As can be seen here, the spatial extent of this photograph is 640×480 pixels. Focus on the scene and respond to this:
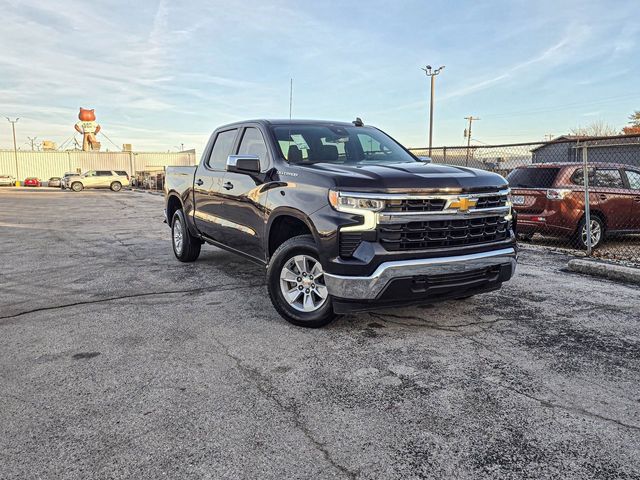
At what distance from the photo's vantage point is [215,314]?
4.73m

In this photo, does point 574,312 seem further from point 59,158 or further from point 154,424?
point 59,158

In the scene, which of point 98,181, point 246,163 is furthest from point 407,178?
point 98,181

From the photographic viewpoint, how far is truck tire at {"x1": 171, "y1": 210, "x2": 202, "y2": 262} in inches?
280

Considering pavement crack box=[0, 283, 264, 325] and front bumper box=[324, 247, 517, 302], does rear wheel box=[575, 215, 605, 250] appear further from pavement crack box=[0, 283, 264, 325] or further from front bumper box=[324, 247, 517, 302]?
pavement crack box=[0, 283, 264, 325]

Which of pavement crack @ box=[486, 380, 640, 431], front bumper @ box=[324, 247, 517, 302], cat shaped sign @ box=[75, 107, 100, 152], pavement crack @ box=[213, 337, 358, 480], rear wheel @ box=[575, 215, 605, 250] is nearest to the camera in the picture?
pavement crack @ box=[213, 337, 358, 480]

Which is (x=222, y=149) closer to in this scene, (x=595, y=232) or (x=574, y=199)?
(x=574, y=199)

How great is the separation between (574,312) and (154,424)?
3999mm

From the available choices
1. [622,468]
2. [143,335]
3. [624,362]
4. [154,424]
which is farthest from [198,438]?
[624,362]

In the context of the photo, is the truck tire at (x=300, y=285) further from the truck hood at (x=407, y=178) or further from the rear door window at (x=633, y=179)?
the rear door window at (x=633, y=179)

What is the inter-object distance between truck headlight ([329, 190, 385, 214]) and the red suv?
215 inches

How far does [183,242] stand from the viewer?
719cm

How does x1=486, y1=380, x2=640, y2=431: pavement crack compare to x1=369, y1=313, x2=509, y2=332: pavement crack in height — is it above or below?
below

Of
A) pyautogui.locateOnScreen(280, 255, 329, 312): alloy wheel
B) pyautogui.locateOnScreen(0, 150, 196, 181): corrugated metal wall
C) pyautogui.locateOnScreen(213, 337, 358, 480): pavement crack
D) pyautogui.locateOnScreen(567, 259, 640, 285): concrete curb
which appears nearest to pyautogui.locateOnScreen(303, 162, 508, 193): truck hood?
pyautogui.locateOnScreen(280, 255, 329, 312): alloy wheel

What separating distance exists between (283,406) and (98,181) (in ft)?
138
